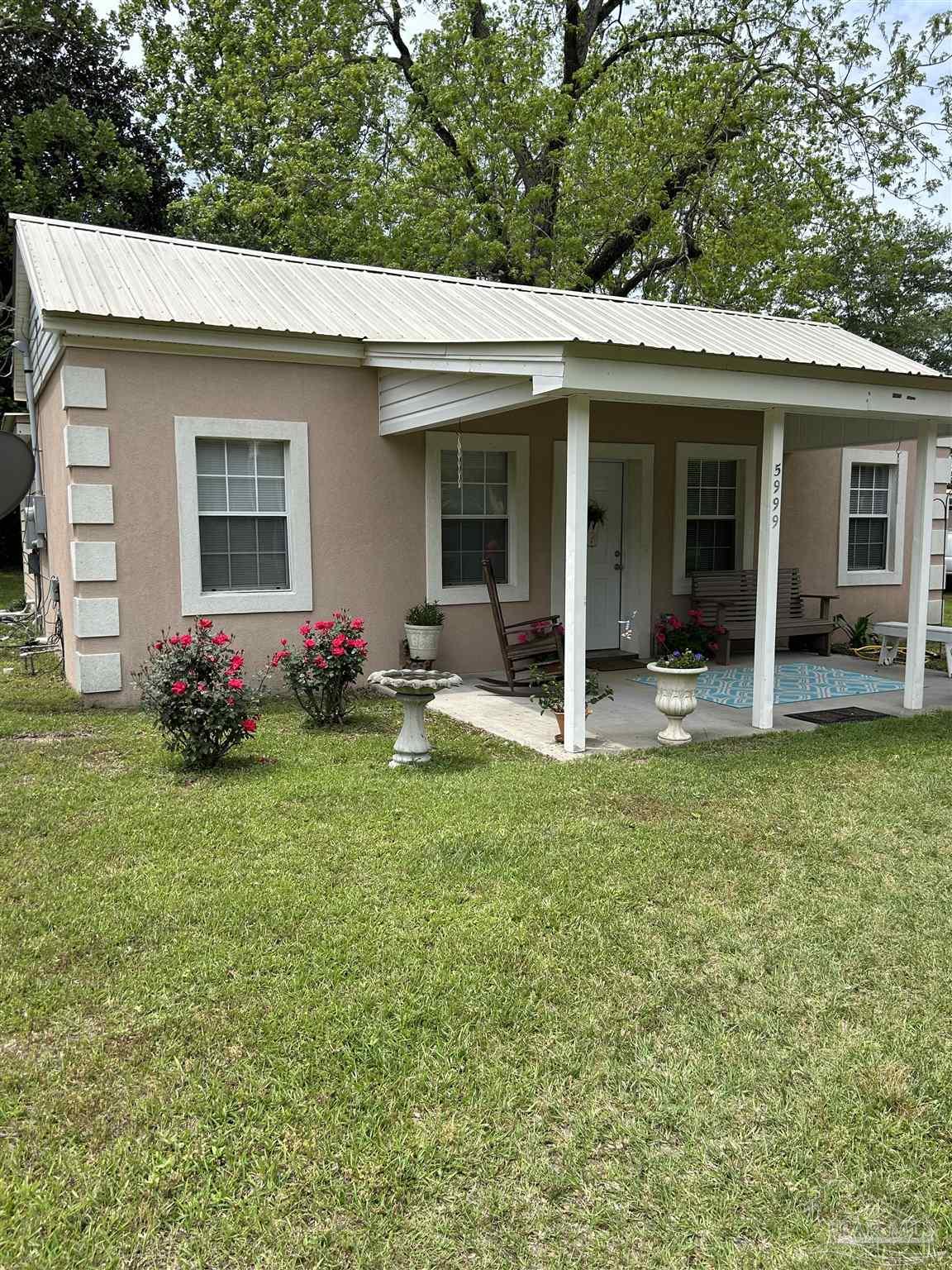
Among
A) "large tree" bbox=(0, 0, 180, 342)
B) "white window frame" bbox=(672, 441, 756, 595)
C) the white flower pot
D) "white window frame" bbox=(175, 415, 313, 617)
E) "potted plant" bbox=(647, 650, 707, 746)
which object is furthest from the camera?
"large tree" bbox=(0, 0, 180, 342)

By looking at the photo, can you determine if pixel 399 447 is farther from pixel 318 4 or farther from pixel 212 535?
pixel 318 4

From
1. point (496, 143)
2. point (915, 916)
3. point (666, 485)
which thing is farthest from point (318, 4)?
point (915, 916)

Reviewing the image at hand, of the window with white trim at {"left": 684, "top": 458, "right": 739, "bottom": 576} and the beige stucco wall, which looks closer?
the beige stucco wall

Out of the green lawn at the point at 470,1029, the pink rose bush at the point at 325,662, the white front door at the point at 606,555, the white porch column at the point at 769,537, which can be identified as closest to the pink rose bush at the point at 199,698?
the green lawn at the point at 470,1029

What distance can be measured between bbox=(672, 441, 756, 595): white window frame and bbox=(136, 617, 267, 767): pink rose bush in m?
5.89

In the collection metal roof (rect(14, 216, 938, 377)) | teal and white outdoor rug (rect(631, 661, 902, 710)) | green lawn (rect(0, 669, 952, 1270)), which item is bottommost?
green lawn (rect(0, 669, 952, 1270))

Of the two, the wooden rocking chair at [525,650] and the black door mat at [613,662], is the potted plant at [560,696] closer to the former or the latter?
the wooden rocking chair at [525,650]

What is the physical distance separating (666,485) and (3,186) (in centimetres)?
1459

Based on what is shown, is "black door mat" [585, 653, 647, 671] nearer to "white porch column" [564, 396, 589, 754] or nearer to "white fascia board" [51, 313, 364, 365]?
"white porch column" [564, 396, 589, 754]

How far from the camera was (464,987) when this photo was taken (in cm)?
316

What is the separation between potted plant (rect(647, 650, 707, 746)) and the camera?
6.33m

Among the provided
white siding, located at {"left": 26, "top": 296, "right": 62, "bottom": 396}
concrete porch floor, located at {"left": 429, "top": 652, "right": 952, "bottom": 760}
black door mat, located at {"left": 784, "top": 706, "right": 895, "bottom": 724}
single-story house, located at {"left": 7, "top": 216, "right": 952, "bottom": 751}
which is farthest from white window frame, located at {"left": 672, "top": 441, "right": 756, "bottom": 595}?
white siding, located at {"left": 26, "top": 296, "right": 62, "bottom": 396}

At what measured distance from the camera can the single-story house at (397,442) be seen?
6.74 meters

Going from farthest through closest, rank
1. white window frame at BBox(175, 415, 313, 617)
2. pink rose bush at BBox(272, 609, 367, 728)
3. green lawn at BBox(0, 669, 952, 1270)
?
white window frame at BBox(175, 415, 313, 617)
pink rose bush at BBox(272, 609, 367, 728)
green lawn at BBox(0, 669, 952, 1270)
